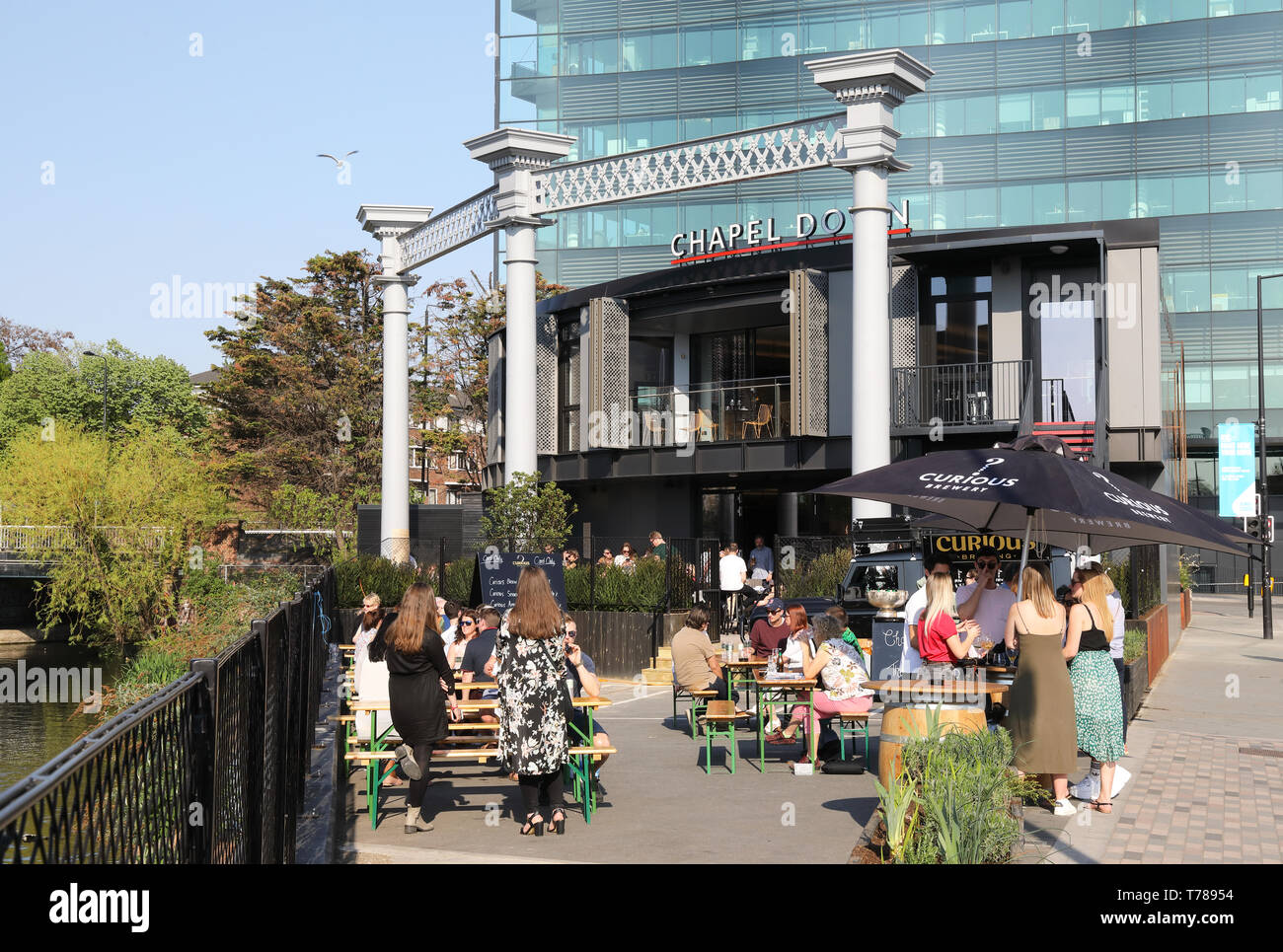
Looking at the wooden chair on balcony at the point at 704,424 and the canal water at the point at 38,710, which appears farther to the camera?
the wooden chair on balcony at the point at 704,424

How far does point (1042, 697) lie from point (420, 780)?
449cm

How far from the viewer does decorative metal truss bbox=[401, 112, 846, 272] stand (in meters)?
22.2

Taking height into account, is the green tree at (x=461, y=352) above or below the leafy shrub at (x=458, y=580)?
above

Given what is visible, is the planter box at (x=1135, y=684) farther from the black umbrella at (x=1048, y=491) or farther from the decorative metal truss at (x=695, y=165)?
the decorative metal truss at (x=695, y=165)

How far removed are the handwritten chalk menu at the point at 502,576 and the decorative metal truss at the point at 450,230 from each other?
1014 centimetres

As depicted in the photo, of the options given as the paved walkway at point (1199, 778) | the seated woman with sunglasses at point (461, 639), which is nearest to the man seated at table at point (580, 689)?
the seated woman with sunglasses at point (461, 639)

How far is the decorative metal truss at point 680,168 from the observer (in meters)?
22.2

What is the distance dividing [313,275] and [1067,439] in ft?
118

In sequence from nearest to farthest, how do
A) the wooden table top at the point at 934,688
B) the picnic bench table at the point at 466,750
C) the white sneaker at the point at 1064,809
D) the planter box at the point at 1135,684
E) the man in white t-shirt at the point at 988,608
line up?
the picnic bench table at the point at 466,750
the wooden table top at the point at 934,688
the white sneaker at the point at 1064,809
the man in white t-shirt at the point at 988,608
the planter box at the point at 1135,684

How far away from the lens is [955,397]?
88.4 ft

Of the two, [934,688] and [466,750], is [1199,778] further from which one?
[466,750]

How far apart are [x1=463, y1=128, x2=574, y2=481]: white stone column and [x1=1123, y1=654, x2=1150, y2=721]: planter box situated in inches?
477
